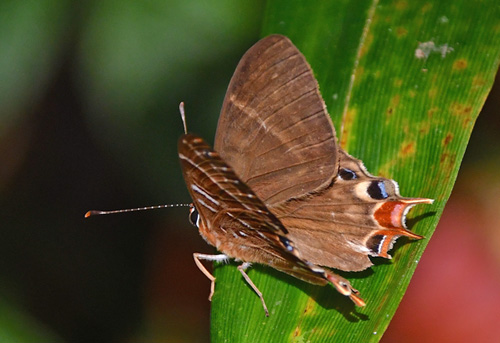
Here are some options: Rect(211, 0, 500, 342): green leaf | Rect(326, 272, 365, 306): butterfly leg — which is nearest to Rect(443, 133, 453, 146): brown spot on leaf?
Rect(211, 0, 500, 342): green leaf

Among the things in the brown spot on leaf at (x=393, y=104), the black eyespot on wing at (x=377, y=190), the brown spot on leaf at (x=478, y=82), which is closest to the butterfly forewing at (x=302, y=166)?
the black eyespot on wing at (x=377, y=190)

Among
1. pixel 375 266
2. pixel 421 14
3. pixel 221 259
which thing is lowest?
pixel 221 259

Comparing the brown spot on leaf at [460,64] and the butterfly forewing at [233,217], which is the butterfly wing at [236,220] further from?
the brown spot on leaf at [460,64]

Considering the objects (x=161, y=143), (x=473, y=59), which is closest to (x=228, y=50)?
(x=161, y=143)

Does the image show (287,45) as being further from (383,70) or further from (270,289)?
(270,289)

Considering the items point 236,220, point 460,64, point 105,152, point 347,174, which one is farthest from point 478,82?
point 105,152

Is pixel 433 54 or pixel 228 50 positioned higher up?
pixel 433 54

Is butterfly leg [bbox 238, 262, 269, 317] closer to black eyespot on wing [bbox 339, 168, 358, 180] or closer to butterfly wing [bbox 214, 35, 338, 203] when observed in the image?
butterfly wing [bbox 214, 35, 338, 203]

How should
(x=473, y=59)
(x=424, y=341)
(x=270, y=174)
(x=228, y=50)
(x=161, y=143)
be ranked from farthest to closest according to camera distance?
(x=424, y=341) → (x=161, y=143) → (x=228, y=50) → (x=270, y=174) → (x=473, y=59)
